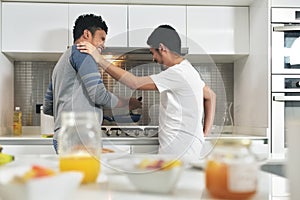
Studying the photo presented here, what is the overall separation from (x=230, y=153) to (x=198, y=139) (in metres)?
1.36

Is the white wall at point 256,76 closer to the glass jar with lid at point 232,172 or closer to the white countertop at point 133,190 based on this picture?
the white countertop at point 133,190

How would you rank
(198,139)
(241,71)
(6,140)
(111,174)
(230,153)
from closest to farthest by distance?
(230,153) < (111,174) < (198,139) < (6,140) < (241,71)

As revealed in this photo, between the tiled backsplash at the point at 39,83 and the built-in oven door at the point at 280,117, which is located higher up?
the tiled backsplash at the point at 39,83

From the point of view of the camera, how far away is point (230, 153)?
758 mm

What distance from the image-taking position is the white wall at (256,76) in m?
2.79

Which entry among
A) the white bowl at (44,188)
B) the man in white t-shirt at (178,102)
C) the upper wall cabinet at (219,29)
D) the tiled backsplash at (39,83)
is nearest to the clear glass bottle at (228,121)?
the tiled backsplash at (39,83)

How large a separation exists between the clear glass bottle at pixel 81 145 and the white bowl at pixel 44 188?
0.35ft

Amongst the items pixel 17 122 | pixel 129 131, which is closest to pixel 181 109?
pixel 129 131

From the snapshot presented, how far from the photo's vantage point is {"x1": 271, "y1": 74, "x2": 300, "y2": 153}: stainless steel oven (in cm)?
274

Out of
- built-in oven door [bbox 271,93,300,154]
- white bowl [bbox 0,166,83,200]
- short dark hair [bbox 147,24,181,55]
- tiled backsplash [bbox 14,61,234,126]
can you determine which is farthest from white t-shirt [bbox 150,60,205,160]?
white bowl [bbox 0,166,83,200]

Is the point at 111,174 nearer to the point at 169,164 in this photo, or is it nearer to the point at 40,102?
the point at 169,164

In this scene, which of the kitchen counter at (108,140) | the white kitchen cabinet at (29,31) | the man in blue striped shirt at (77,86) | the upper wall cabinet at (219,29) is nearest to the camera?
the man in blue striped shirt at (77,86)

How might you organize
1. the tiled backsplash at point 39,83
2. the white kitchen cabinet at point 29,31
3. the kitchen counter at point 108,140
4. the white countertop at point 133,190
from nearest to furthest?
the white countertop at point 133,190, the kitchen counter at point 108,140, the white kitchen cabinet at point 29,31, the tiled backsplash at point 39,83

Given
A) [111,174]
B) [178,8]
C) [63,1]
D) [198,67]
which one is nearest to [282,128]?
[198,67]
